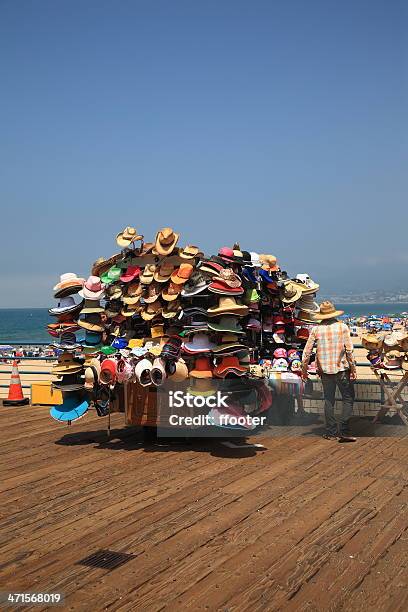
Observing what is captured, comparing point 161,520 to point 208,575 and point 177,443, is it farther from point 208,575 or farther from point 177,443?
point 177,443

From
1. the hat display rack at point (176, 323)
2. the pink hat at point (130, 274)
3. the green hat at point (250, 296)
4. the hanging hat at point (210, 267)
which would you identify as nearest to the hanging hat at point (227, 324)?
the hat display rack at point (176, 323)

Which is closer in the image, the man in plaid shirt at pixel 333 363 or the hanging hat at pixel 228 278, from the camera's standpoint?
the hanging hat at pixel 228 278

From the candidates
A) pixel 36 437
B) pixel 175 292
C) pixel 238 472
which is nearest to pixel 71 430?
pixel 36 437

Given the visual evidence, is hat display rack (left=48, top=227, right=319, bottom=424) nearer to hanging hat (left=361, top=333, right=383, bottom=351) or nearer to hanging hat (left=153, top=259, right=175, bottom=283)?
hanging hat (left=153, top=259, right=175, bottom=283)

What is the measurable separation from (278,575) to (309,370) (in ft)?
18.3

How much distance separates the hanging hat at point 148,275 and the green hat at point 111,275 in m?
0.48

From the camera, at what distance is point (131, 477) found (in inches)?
271

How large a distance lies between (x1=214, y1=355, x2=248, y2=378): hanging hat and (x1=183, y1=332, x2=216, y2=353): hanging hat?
22cm

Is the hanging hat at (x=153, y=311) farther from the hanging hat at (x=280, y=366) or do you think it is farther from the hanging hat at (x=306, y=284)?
the hanging hat at (x=306, y=284)

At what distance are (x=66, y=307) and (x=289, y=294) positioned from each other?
345 centimetres

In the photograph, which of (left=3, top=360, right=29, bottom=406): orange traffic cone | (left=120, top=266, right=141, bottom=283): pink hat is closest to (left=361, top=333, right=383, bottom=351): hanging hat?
(left=120, top=266, right=141, bottom=283): pink hat

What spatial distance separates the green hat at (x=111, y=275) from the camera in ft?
30.2

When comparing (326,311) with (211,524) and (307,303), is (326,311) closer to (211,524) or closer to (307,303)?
(307,303)

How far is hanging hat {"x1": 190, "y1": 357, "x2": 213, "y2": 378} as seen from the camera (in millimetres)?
7718
